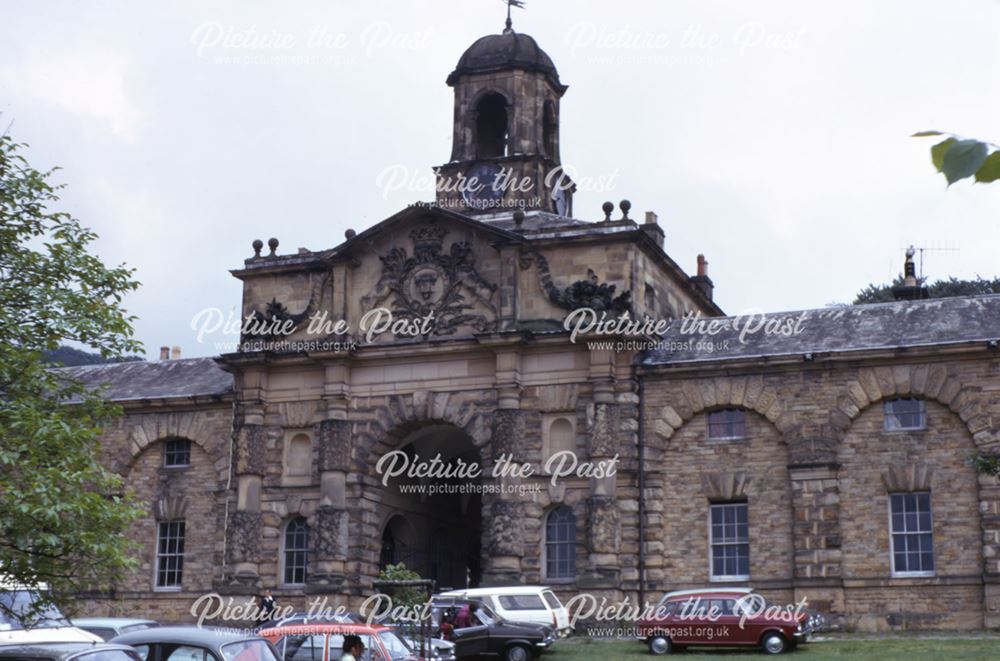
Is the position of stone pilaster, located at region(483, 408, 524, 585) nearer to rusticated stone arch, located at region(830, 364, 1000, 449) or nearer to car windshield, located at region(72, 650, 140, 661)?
rusticated stone arch, located at region(830, 364, 1000, 449)

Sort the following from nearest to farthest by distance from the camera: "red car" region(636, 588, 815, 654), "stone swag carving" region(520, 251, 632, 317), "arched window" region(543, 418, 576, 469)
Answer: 1. "red car" region(636, 588, 815, 654)
2. "arched window" region(543, 418, 576, 469)
3. "stone swag carving" region(520, 251, 632, 317)

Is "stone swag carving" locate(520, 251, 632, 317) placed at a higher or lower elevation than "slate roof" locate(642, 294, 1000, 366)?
higher

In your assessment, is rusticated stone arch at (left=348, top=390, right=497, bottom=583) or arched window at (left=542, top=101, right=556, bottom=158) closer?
rusticated stone arch at (left=348, top=390, right=497, bottom=583)

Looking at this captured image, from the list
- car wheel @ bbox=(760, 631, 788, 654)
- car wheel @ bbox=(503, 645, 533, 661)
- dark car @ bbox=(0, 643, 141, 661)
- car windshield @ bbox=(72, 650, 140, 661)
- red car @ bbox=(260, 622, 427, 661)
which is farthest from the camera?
car wheel @ bbox=(760, 631, 788, 654)

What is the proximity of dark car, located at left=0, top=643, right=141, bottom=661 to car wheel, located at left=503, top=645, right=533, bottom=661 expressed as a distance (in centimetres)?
1329

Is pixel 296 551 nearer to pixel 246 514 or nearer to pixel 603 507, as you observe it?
pixel 246 514

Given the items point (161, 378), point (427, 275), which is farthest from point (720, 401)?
point (161, 378)

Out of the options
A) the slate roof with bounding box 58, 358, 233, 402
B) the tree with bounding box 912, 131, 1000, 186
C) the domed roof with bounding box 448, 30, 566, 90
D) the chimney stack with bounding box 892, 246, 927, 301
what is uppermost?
the domed roof with bounding box 448, 30, 566, 90

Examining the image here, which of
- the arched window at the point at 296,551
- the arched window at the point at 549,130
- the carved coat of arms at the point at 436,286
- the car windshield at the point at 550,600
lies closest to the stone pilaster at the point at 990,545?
the car windshield at the point at 550,600

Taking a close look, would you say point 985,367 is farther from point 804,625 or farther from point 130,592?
point 130,592

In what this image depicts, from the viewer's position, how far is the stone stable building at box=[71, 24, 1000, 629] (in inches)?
1264

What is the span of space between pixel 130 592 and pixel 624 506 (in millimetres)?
15531

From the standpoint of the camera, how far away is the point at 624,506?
34.1m

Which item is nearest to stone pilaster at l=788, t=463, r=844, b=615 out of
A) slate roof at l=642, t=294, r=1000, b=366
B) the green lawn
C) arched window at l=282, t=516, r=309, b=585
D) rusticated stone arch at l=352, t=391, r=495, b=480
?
the green lawn
